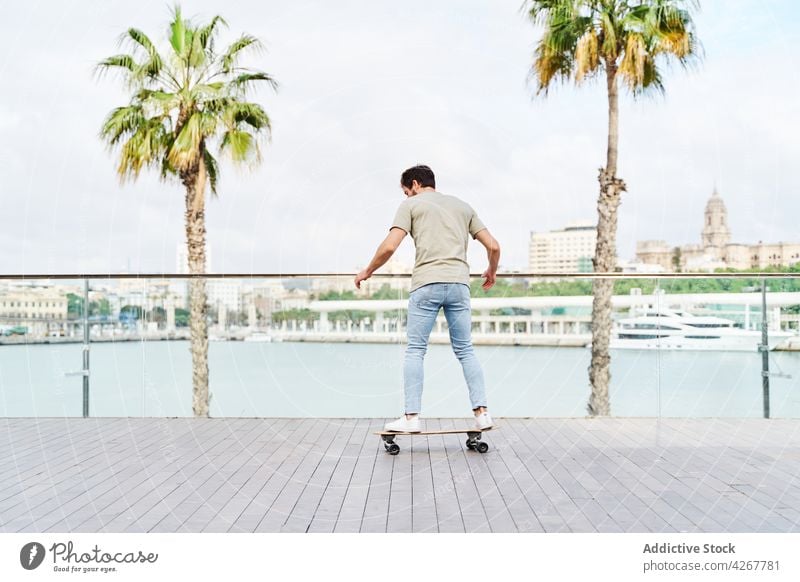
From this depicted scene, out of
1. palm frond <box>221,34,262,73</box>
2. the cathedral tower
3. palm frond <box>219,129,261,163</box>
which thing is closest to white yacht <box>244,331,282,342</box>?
palm frond <box>219,129,261,163</box>

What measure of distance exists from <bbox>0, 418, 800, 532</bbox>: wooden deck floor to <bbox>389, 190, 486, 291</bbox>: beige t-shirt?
0.87 metres

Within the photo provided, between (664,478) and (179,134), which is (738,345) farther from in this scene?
(179,134)

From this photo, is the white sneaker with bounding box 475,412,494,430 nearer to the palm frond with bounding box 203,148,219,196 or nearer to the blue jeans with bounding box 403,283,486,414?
the blue jeans with bounding box 403,283,486,414

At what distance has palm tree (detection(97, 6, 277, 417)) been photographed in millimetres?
11719

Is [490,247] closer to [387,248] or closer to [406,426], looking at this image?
[387,248]

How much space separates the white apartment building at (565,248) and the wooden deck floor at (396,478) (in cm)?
528

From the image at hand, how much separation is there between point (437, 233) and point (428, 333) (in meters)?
0.51

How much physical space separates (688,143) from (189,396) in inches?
410

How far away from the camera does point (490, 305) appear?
19.9ft

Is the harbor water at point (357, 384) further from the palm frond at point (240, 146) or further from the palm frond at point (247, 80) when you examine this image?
the palm frond at point (247, 80)

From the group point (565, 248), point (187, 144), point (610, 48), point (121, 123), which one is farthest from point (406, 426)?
point (121, 123)

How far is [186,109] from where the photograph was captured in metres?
12.0
